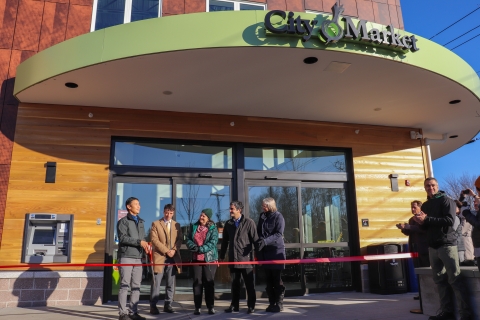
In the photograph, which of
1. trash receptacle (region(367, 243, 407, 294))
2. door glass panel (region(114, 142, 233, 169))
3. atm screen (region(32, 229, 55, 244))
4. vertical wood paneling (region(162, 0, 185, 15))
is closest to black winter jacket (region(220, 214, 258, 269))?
door glass panel (region(114, 142, 233, 169))

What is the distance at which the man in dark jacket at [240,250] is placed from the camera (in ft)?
19.0

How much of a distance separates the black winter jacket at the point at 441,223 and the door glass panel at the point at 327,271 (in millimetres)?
3369

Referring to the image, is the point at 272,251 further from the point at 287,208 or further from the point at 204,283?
the point at 287,208

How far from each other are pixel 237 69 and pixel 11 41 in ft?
13.7

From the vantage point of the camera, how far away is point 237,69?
6027mm

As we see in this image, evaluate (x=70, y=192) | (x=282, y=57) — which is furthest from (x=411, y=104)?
(x=70, y=192)

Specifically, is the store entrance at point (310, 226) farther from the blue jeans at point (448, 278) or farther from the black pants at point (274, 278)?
the blue jeans at point (448, 278)

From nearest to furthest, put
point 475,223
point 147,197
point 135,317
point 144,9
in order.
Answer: point 475,223 < point 135,317 < point 147,197 < point 144,9

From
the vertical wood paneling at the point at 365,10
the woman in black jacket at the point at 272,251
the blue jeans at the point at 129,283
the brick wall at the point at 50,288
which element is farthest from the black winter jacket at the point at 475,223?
the vertical wood paneling at the point at 365,10

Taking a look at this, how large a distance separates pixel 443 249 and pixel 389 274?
314cm

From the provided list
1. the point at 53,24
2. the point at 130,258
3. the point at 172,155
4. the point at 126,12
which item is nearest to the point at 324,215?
the point at 172,155

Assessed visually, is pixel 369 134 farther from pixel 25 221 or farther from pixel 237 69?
pixel 25 221

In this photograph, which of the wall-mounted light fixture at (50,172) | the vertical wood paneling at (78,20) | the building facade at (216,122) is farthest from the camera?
the vertical wood paneling at (78,20)

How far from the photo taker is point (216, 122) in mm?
7852
